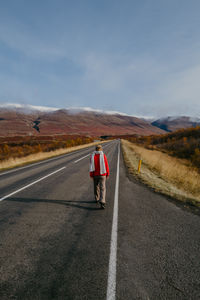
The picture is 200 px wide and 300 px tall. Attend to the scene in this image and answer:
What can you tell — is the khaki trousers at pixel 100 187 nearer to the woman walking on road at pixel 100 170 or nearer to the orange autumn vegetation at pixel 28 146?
the woman walking on road at pixel 100 170

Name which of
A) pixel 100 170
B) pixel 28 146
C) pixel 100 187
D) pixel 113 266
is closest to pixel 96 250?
pixel 113 266

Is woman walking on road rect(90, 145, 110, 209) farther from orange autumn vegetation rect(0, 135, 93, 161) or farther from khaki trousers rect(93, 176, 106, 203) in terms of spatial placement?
orange autumn vegetation rect(0, 135, 93, 161)

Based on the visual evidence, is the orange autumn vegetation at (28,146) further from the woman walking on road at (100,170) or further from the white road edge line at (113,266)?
the white road edge line at (113,266)

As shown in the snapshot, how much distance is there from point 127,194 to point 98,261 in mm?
3608

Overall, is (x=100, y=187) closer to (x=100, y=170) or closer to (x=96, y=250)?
(x=100, y=170)

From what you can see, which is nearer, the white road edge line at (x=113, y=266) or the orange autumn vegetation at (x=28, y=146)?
the white road edge line at (x=113, y=266)

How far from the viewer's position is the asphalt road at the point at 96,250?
6.78ft

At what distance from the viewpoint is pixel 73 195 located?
570cm

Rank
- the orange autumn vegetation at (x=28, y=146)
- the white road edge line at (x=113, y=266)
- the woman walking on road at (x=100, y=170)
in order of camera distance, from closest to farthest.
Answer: the white road edge line at (x=113, y=266) < the woman walking on road at (x=100, y=170) < the orange autumn vegetation at (x=28, y=146)

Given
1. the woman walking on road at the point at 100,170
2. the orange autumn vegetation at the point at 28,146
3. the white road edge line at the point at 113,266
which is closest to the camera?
the white road edge line at the point at 113,266

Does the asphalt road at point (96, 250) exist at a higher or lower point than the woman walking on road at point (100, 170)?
lower

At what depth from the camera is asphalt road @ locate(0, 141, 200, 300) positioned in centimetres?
207

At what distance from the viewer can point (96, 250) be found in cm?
284

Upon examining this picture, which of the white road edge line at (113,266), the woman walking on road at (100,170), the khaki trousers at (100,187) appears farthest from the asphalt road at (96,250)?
the woman walking on road at (100,170)
